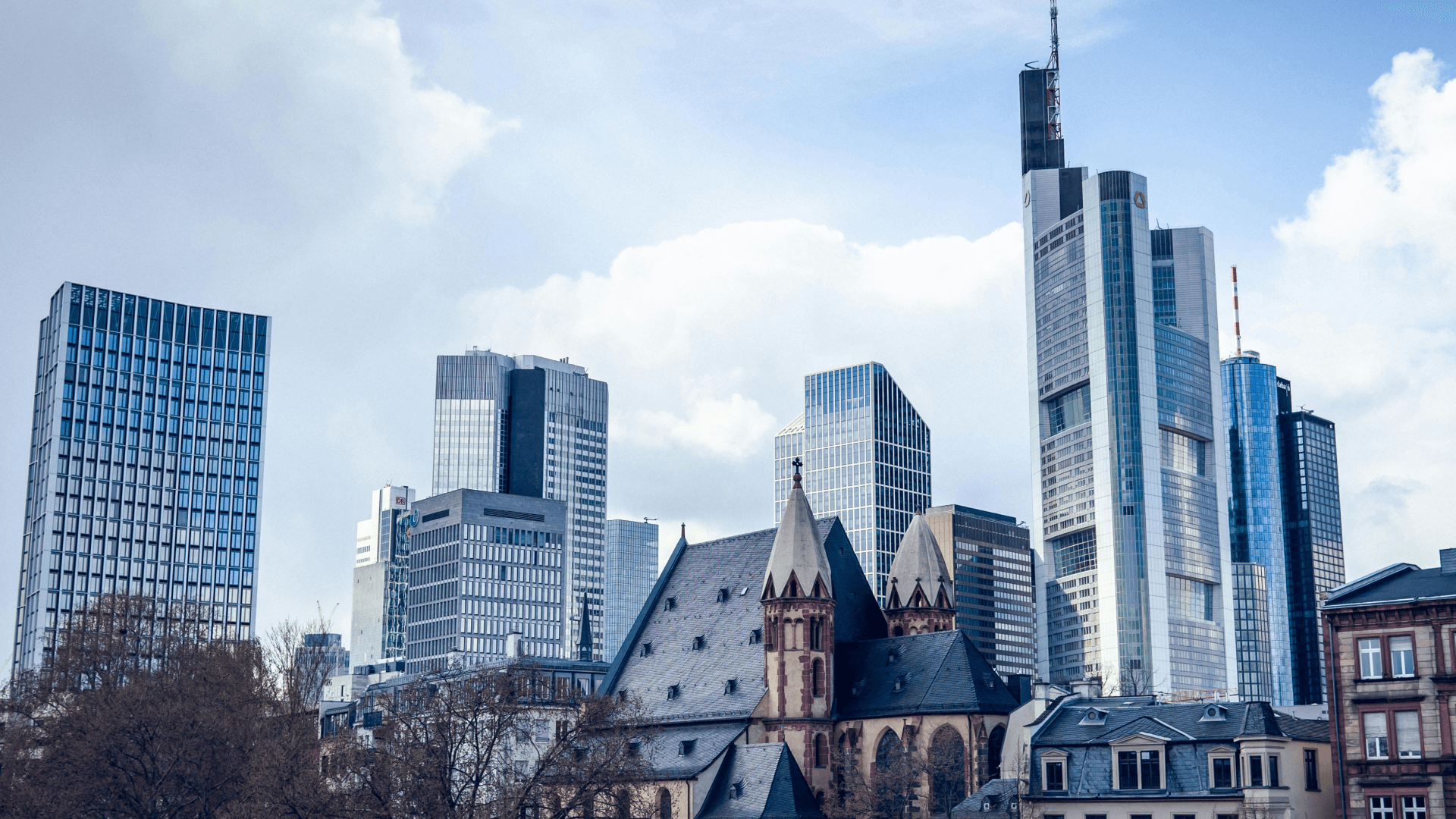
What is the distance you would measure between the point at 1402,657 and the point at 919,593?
39.8 m

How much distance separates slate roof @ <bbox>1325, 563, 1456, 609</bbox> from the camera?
2815 inches

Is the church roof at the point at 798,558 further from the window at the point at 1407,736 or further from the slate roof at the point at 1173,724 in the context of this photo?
the window at the point at 1407,736

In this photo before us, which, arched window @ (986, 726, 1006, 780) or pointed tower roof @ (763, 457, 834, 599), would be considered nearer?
arched window @ (986, 726, 1006, 780)

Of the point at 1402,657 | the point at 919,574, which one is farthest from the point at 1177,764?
the point at 919,574

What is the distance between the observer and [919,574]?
107438mm

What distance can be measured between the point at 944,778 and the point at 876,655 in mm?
11832

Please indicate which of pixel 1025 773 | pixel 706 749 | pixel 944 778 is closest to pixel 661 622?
pixel 706 749

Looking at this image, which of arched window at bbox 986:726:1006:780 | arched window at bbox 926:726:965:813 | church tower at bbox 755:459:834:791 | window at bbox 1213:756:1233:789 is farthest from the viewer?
church tower at bbox 755:459:834:791

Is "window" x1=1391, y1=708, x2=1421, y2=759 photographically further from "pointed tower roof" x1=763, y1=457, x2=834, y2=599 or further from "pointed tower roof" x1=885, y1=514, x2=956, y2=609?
"pointed tower roof" x1=885, y1=514, x2=956, y2=609

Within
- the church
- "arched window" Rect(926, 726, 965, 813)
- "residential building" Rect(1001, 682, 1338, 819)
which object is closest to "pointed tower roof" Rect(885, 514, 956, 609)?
the church

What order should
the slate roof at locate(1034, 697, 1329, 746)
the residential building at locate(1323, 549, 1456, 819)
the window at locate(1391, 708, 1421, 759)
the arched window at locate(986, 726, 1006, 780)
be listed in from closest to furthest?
1. the residential building at locate(1323, 549, 1456, 819)
2. the window at locate(1391, 708, 1421, 759)
3. the slate roof at locate(1034, 697, 1329, 746)
4. the arched window at locate(986, 726, 1006, 780)

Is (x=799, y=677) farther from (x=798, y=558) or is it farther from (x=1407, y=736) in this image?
(x=1407, y=736)

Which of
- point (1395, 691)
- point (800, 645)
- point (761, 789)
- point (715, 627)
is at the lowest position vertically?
point (761, 789)

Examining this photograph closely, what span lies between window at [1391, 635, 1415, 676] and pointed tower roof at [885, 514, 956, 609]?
3828cm
